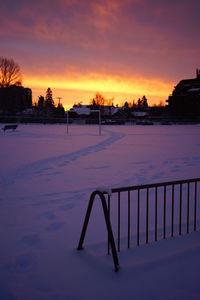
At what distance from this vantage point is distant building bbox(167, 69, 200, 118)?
70.9m

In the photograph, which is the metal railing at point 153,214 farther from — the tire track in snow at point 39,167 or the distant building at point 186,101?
the distant building at point 186,101

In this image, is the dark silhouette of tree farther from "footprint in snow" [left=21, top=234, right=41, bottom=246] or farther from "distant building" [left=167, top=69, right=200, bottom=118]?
"footprint in snow" [left=21, top=234, right=41, bottom=246]

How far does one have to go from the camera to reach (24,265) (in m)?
4.18

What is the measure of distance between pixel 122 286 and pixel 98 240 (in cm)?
152

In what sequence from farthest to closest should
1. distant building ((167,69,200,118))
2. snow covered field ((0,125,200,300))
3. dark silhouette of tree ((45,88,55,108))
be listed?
dark silhouette of tree ((45,88,55,108))
distant building ((167,69,200,118))
snow covered field ((0,125,200,300))

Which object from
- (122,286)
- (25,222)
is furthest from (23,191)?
(122,286)

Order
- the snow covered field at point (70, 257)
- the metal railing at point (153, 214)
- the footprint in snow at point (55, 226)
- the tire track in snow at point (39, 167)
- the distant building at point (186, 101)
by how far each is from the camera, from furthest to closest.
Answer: the distant building at point (186, 101), the tire track in snow at point (39, 167), the footprint in snow at point (55, 226), the metal railing at point (153, 214), the snow covered field at point (70, 257)

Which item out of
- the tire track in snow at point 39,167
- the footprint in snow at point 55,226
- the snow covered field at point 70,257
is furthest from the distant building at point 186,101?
the footprint in snow at point 55,226

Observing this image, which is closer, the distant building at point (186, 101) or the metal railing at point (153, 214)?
the metal railing at point (153, 214)

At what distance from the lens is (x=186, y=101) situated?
71.6 metres

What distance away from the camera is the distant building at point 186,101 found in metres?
70.9

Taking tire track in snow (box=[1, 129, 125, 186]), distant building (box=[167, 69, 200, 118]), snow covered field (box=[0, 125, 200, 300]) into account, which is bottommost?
snow covered field (box=[0, 125, 200, 300])

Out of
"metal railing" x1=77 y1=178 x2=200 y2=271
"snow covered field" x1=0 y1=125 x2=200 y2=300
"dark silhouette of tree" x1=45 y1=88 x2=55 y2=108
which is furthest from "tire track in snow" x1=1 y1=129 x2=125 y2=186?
"dark silhouette of tree" x1=45 y1=88 x2=55 y2=108

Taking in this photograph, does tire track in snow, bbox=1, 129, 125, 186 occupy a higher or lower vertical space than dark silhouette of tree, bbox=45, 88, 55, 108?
lower
